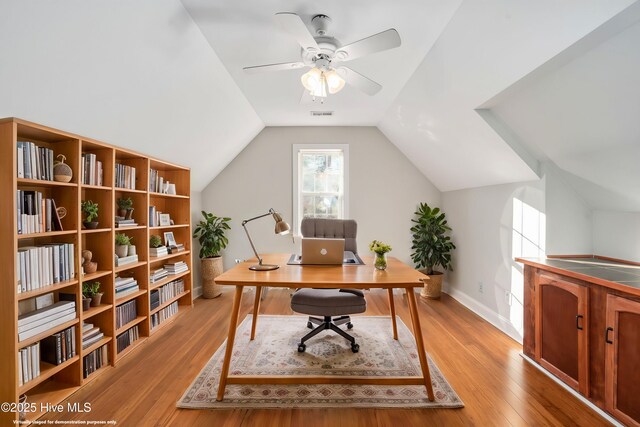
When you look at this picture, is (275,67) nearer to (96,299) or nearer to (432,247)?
(96,299)

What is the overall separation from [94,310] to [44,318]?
0.37 m

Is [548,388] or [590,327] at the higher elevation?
[590,327]

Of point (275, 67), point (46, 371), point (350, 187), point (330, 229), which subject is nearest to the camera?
point (46, 371)

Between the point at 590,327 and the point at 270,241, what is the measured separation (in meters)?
3.65

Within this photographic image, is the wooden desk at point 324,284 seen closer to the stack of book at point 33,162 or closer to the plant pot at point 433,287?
the stack of book at point 33,162

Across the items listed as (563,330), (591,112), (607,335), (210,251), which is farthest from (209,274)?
(591,112)

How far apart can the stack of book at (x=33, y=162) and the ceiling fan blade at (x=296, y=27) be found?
5.49ft

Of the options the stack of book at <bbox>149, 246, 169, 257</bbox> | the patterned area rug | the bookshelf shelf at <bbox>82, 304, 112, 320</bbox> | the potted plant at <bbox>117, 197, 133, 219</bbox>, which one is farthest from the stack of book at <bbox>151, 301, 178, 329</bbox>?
the potted plant at <bbox>117, 197, 133, 219</bbox>

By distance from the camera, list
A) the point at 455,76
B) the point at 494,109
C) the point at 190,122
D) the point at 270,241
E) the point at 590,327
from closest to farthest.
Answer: the point at 590,327, the point at 455,76, the point at 494,109, the point at 190,122, the point at 270,241

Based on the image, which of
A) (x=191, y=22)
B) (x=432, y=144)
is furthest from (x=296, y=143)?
(x=191, y=22)

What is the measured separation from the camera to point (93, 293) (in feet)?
7.25

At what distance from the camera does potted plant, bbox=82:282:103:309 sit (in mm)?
2195

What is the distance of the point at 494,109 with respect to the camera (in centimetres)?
247

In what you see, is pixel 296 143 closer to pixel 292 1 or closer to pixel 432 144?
pixel 432 144
